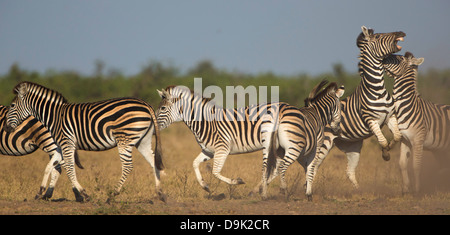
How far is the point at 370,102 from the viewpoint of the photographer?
939 cm

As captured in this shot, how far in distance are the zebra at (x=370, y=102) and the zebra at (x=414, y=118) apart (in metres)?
0.20

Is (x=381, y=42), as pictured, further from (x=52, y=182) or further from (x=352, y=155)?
(x=52, y=182)

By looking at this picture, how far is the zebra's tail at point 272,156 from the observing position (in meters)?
8.48

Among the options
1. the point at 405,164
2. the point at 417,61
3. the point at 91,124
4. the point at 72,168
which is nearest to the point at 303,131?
the point at 405,164

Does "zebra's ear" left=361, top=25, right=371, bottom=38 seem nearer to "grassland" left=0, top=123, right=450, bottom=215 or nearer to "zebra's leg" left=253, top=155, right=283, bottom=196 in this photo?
"zebra's leg" left=253, top=155, right=283, bottom=196

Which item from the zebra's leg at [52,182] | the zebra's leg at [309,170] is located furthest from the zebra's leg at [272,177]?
the zebra's leg at [52,182]

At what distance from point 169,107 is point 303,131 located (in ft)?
7.37

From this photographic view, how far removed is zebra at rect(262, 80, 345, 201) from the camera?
840cm

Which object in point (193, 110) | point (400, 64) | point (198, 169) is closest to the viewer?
point (198, 169)

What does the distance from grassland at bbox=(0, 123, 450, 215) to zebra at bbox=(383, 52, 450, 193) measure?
67 cm

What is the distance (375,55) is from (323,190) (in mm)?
2514

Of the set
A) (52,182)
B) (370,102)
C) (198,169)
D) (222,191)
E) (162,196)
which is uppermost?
(370,102)

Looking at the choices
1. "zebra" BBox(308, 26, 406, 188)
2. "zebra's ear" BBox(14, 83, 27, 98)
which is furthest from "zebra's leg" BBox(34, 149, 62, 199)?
"zebra" BBox(308, 26, 406, 188)

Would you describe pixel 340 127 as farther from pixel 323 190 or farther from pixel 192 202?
pixel 192 202
